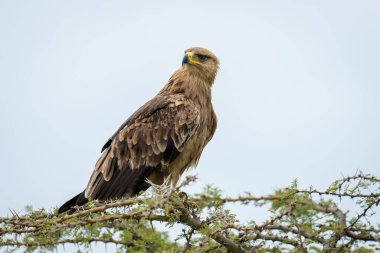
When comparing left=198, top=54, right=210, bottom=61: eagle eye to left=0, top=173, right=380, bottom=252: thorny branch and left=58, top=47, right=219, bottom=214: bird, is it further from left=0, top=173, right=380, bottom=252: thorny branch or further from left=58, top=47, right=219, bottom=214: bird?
left=0, top=173, right=380, bottom=252: thorny branch

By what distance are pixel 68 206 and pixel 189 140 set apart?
5.13 feet

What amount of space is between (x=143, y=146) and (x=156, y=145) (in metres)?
0.17

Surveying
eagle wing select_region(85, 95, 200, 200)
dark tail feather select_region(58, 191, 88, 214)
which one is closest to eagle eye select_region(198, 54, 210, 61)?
eagle wing select_region(85, 95, 200, 200)

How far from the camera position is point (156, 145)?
704 cm

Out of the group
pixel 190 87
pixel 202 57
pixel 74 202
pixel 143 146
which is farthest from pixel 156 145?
pixel 202 57

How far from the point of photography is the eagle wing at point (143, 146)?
6.75m

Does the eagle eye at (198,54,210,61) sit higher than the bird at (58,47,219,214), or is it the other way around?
the eagle eye at (198,54,210,61)

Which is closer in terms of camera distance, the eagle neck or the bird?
the bird

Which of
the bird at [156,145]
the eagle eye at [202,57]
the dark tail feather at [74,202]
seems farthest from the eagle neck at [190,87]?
the dark tail feather at [74,202]

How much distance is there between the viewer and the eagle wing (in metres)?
6.75

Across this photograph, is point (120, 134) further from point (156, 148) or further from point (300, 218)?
point (300, 218)

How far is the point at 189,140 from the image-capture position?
6977 millimetres

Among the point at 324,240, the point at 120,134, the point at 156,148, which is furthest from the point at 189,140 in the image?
the point at 324,240

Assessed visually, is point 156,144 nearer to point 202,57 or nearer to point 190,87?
point 190,87
